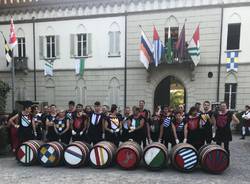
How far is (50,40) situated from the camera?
18.9 m

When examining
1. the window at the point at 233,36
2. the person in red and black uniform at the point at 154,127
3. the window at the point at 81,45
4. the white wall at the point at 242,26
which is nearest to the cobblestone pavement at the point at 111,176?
the person in red and black uniform at the point at 154,127

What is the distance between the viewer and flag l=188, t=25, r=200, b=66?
1477 cm

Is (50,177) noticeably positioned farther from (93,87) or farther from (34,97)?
(34,97)

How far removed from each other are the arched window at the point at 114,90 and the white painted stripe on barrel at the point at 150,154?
11065 millimetres

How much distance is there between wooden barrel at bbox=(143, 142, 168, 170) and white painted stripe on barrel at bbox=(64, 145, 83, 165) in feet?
6.54

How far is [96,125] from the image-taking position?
7879 millimetres

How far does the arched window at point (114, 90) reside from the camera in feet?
58.3

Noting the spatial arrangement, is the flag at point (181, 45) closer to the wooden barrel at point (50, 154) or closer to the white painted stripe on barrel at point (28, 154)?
the wooden barrel at point (50, 154)

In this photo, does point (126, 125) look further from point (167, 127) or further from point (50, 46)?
point (50, 46)

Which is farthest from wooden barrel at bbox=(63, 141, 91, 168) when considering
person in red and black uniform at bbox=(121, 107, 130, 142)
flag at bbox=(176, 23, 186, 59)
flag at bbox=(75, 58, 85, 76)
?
flag at bbox=(75, 58, 85, 76)

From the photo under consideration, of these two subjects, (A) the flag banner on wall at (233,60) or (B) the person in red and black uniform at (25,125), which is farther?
(A) the flag banner on wall at (233,60)

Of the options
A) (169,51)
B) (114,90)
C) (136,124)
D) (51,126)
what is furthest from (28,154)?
(169,51)

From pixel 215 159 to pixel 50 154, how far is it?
15.7 ft

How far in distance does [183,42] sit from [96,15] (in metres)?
6.83
